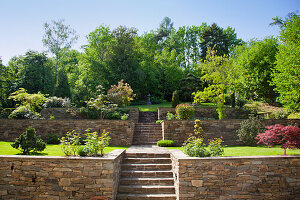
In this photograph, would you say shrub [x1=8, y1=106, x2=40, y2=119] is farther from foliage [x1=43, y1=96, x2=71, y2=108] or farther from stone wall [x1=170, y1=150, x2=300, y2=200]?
stone wall [x1=170, y1=150, x2=300, y2=200]

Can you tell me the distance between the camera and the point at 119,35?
25.4m

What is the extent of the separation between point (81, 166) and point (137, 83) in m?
19.4

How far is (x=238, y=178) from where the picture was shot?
6.37 metres

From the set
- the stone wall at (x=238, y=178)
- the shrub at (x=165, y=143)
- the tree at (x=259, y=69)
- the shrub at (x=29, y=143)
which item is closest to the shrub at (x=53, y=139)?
the shrub at (x=29, y=143)

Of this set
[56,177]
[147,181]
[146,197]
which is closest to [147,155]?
[147,181]

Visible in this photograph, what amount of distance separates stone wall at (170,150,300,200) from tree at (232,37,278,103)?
15064mm

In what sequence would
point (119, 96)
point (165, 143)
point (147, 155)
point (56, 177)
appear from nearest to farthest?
point (56, 177), point (147, 155), point (165, 143), point (119, 96)

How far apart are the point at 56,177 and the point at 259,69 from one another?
69.4ft

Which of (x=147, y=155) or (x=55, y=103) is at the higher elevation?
(x=55, y=103)

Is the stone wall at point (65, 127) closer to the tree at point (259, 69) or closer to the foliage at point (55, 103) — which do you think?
the foliage at point (55, 103)

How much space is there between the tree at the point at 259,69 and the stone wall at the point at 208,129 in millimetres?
8965

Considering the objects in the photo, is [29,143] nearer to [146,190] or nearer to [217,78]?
[146,190]

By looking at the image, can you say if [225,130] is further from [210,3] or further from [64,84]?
[64,84]

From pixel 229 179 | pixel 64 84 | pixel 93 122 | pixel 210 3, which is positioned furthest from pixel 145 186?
pixel 64 84
